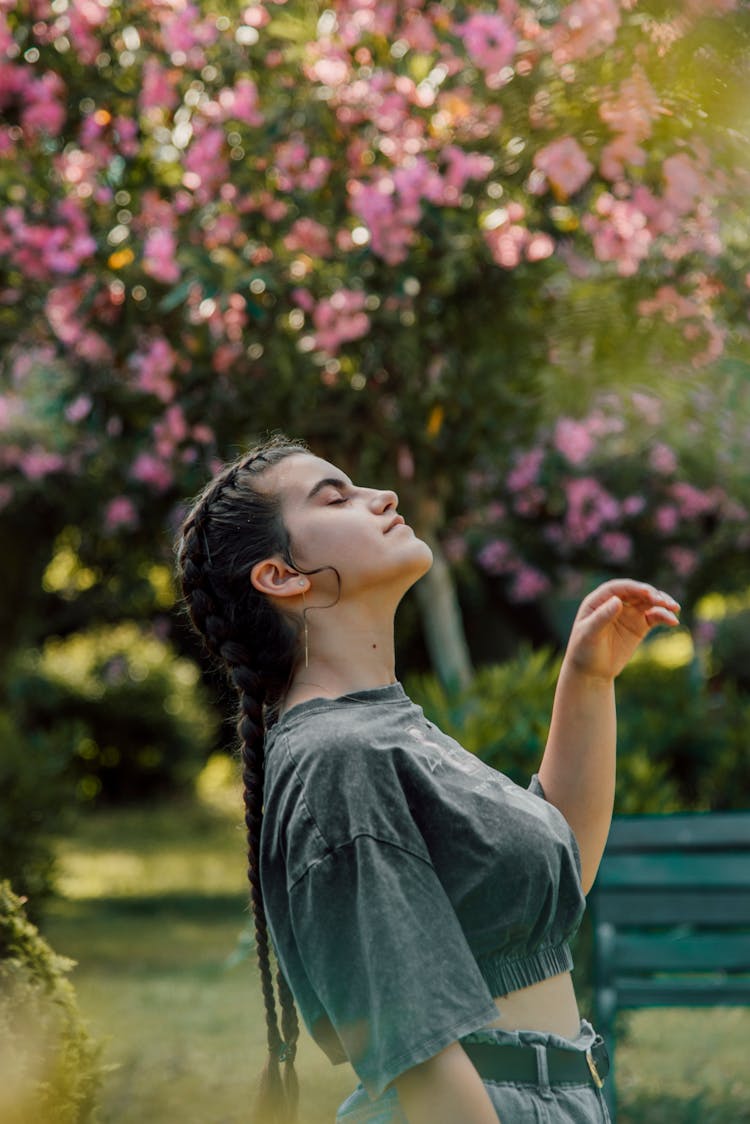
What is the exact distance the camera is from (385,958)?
1.47m

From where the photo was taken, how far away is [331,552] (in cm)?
178

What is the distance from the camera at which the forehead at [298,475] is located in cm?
185

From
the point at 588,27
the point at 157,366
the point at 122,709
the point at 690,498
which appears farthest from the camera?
the point at 122,709

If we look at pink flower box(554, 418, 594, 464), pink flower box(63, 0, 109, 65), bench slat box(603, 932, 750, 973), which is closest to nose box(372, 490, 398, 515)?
bench slat box(603, 932, 750, 973)

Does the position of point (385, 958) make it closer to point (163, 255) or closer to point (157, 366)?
point (163, 255)

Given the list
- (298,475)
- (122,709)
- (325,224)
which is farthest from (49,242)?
(122,709)

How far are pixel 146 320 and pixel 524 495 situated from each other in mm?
4966

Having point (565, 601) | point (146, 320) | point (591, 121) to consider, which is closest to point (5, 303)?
point (146, 320)

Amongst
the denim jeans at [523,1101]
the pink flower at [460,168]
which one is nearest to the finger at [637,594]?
the denim jeans at [523,1101]

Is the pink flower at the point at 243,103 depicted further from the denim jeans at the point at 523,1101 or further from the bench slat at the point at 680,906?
the denim jeans at the point at 523,1101

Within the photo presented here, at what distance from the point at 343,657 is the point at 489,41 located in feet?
13.3

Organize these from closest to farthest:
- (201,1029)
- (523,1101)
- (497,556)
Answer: (523,1101) → (201,1029) → (497,556)

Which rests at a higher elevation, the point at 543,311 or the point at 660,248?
the point at 660,248

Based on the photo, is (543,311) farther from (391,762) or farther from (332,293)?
(391,762)
